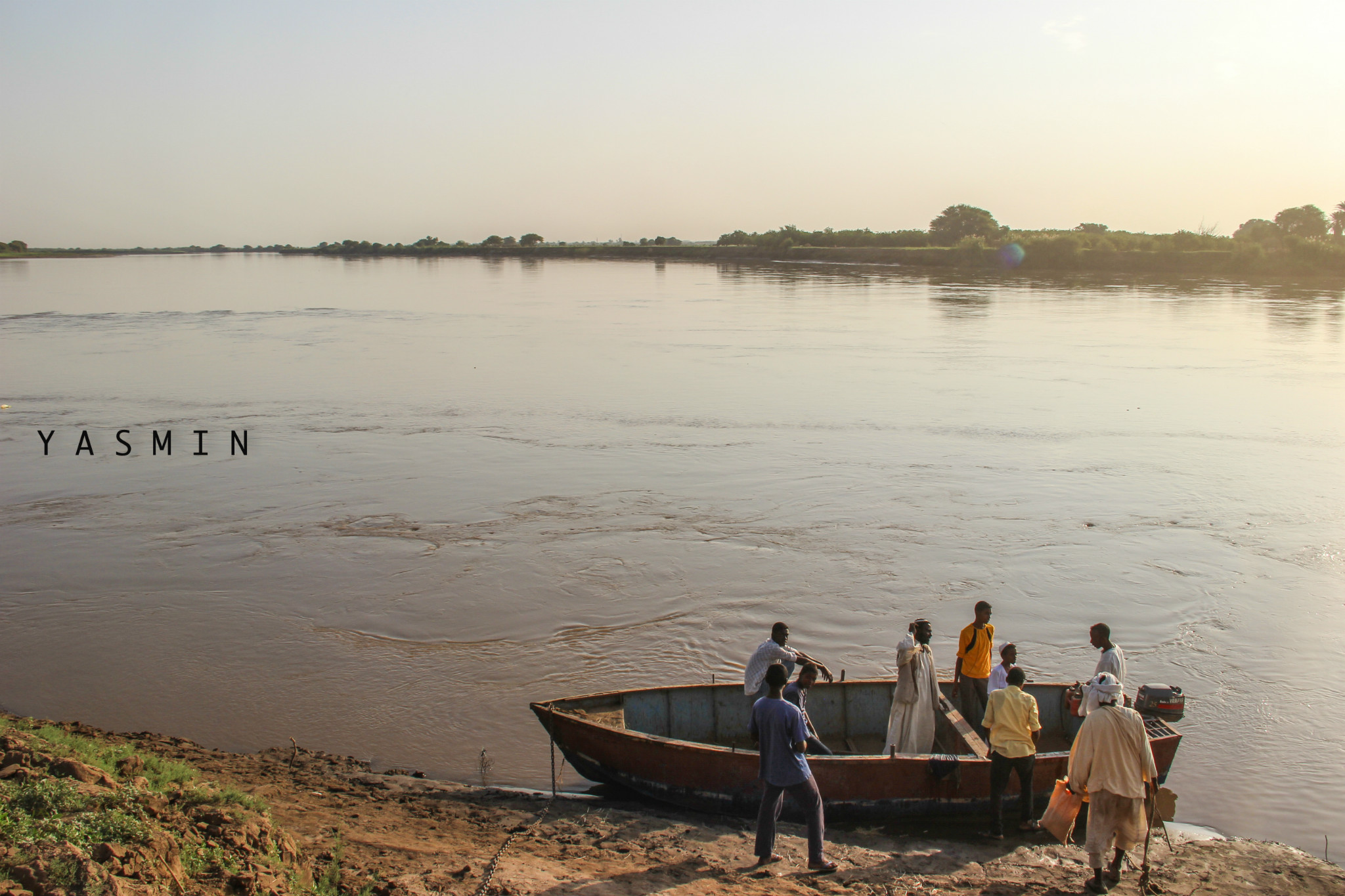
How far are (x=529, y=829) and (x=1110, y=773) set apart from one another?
4360 mm

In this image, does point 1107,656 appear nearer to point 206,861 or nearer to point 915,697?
point 915,697

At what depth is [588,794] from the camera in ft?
29.9

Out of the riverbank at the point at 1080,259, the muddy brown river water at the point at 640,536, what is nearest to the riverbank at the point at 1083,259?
the riverbank at the point at 1080,259

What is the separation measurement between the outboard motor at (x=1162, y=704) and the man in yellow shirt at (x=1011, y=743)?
2032 millimetres

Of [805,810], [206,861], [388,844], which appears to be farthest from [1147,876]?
[206,861]

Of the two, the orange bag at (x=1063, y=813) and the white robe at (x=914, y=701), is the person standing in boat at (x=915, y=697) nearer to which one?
the white robe at (x=914, y=701)

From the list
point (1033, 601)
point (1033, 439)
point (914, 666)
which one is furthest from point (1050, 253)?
point (914, 666)

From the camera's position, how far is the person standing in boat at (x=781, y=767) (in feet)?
23.1

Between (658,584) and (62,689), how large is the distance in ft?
24.5

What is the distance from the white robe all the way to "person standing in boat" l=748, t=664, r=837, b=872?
1.61m

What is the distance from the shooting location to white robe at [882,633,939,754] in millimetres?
8641

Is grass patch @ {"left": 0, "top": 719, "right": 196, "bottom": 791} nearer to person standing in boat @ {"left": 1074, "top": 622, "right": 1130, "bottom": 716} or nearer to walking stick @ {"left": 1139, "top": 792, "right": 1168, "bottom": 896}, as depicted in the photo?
walking stick @ {"left": 1139, "top": 792, "right": 1168, "bottom": 896}

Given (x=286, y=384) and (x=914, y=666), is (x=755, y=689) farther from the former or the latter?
(x=286, y=384)

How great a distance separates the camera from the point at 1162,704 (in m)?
9.59
